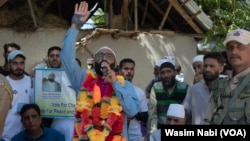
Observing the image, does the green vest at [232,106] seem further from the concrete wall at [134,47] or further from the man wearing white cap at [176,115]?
the concrete wall at [134,47]

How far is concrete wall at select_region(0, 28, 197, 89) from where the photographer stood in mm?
10742

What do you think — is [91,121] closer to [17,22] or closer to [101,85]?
[101,85]

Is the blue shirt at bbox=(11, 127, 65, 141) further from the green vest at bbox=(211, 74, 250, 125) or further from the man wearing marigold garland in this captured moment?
the green vest at bbox=(211, 74, 250, 125)

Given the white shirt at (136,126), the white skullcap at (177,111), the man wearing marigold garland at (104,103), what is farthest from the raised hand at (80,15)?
the white shirt at (136,126)

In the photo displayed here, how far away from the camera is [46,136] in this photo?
245 inches

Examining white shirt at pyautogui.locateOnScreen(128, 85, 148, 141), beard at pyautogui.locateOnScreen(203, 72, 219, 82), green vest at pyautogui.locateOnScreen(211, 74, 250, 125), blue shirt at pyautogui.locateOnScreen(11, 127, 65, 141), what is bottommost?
blue shirt at pyautogui.locateOnScreen(11, 127, 65, 141)

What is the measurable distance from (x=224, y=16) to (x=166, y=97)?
639 centimetres

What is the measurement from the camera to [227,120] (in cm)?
405

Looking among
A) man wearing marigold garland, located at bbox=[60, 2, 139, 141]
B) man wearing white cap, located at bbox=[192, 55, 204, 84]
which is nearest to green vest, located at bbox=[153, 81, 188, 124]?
man wearing white cap, located at bbox=[192, 55, 204, 84]

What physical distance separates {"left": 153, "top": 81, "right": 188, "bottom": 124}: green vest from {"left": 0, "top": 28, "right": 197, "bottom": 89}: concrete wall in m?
4.83

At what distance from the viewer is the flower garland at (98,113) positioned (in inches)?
193

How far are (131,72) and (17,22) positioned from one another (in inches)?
179

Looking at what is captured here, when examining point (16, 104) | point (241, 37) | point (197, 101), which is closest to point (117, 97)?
point (197, 101)

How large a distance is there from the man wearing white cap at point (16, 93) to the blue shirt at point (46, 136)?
12 cm
